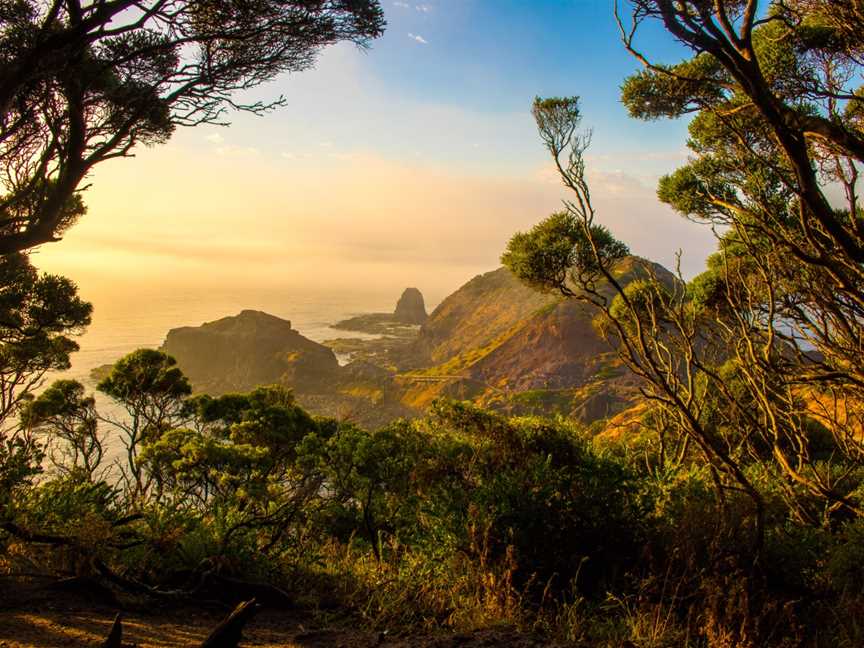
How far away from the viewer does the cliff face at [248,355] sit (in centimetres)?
11519

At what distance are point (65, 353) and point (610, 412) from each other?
7440 cm

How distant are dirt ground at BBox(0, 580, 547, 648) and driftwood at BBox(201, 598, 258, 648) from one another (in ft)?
1.83

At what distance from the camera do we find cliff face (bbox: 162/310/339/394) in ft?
378

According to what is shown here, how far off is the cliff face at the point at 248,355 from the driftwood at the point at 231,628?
112804mm

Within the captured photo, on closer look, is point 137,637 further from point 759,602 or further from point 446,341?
point 446,341

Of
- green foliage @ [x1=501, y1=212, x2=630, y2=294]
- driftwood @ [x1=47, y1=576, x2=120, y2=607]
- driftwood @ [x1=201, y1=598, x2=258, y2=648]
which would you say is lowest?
driftwood @ [x1=47, y1=576, x2=120, y2=607]

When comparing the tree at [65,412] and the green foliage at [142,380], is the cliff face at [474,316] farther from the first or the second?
the tree at [65,412]

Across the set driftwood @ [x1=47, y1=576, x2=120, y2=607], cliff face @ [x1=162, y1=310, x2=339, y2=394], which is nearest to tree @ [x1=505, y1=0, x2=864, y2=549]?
driftwood @ [x1=47, y1=576, x2=120, y2=607]

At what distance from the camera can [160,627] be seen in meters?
2.96

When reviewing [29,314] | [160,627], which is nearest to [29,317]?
[29,314]

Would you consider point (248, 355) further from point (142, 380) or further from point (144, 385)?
point (142, 380)

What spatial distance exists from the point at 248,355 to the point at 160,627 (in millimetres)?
128360

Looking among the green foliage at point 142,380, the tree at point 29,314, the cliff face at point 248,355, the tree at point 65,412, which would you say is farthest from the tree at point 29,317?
the cliff face at point 248,355

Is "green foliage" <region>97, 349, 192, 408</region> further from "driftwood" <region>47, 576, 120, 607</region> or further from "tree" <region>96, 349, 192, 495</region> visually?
"driftwood" <region>47, 576, 120, 607</region>
